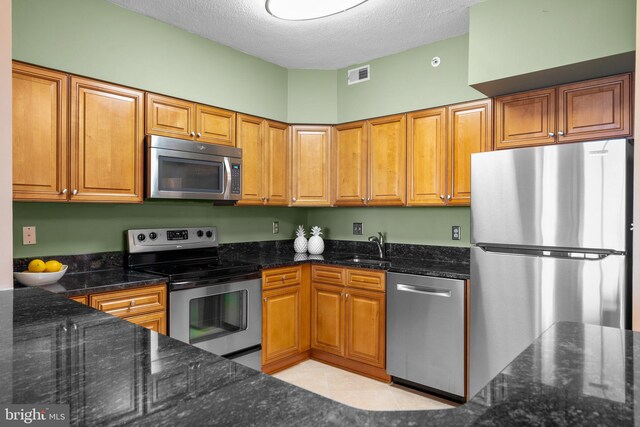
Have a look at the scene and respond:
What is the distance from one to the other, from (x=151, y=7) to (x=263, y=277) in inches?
79.4

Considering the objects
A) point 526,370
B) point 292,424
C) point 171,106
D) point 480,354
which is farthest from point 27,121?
point 480,354

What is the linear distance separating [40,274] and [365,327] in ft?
7.12

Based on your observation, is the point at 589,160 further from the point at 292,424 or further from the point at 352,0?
the point at 292,424

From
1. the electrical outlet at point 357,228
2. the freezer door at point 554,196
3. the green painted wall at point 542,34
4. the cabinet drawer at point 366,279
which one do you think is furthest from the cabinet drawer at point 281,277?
the green painted wall at point 542,34

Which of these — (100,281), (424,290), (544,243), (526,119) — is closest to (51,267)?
(100,281)

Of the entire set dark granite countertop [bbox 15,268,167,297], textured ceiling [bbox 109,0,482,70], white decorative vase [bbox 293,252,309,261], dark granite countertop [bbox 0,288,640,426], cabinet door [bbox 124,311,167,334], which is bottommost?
cabinet door [bbox 124,311,167,334]

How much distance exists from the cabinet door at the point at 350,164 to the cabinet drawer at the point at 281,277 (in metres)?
0.78

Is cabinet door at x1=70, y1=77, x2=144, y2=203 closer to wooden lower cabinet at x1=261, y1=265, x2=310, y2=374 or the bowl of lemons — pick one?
the bowl of lemons

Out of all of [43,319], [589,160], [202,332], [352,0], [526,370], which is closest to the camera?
[526,370]

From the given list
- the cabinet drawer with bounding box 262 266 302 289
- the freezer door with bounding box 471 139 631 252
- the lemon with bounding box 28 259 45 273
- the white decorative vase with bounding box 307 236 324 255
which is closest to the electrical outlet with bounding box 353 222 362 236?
the white decorative vase with bounding box 307 236 324 255

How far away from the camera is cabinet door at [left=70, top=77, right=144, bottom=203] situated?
247 centimetres

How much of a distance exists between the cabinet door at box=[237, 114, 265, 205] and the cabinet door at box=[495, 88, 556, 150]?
6.18 ft

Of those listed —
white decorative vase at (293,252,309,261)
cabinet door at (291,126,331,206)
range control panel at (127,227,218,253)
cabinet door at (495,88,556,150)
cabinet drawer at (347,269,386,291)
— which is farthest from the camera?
cabinet door at (291,126,331,206)

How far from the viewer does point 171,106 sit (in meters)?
2.96
